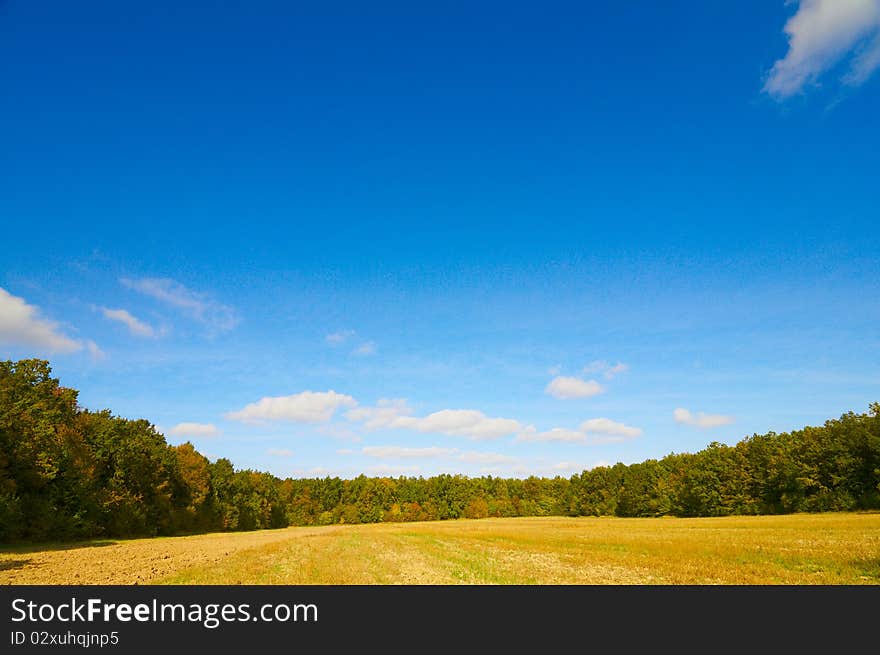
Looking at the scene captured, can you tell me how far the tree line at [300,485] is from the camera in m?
47.9

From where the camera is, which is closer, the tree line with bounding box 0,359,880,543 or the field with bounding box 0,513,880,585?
the field with bounding box 0,513,880,585

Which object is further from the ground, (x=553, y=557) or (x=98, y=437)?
(x=98, y=437)

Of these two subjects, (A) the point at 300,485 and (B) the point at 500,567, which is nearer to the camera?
(B) the point at 500,567

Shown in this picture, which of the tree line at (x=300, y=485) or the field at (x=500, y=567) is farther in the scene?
the tree line at (x=300, y=485)

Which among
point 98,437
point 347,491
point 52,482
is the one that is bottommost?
point 347,491

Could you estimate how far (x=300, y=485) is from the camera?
160 m

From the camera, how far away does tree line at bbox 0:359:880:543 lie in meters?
47.9

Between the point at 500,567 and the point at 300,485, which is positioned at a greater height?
the point at 500,567
